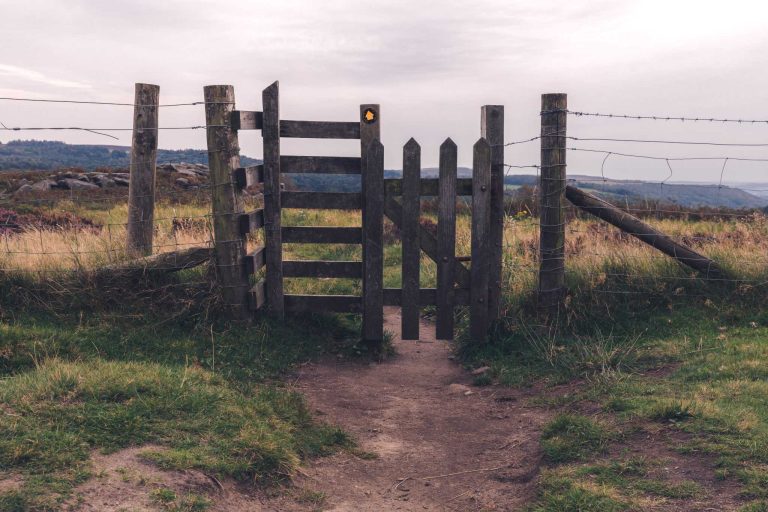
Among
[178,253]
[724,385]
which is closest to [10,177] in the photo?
[178,253]

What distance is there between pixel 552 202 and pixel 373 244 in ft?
7.14

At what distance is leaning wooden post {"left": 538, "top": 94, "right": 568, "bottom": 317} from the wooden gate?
0.53 m

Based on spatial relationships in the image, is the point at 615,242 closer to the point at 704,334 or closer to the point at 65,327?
the point at 704,334

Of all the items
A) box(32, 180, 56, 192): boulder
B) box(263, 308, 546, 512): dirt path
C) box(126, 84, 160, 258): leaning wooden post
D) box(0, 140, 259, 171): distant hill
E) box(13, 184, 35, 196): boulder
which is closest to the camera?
box(263, 308, 546, 512): dirt path

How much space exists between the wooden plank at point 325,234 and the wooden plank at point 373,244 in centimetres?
15

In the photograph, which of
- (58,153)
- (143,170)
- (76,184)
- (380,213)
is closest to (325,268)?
(380,213)

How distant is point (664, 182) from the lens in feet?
30.0

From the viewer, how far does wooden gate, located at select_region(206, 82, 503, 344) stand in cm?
823

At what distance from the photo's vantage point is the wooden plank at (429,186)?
830cm

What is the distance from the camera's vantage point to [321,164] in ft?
27.6

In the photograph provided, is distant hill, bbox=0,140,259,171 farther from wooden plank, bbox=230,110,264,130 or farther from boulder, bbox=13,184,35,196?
wooden plank, bbox=230,110,264,130

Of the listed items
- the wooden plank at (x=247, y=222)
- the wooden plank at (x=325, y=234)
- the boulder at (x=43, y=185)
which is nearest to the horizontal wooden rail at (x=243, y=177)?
the wooden plank at (x=247, y=222)

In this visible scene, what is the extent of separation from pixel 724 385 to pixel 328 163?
4758mm

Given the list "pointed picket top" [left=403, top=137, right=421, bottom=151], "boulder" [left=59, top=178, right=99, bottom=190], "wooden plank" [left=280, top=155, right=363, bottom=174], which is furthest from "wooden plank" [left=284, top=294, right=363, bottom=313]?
"boulder" [left=59, top=178, right=99, bottom=190]
